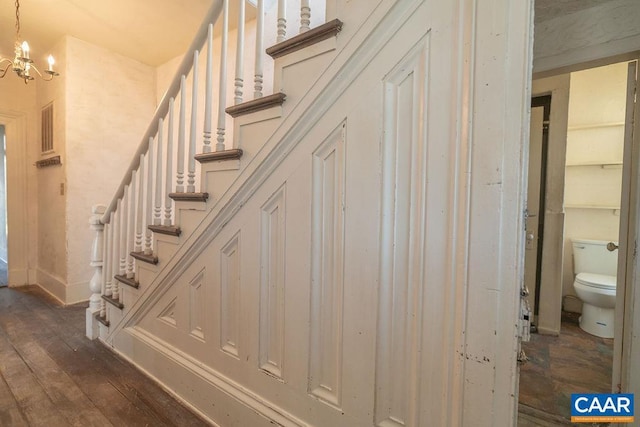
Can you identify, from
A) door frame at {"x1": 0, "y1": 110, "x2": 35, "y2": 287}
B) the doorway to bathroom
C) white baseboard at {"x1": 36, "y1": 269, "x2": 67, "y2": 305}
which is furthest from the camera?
door frame at {"x1": 0, "y1": 110, "x2": 35, "y2": 287}

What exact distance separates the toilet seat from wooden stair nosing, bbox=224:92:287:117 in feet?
9.34

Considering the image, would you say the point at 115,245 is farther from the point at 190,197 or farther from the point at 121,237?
the point at 190,197

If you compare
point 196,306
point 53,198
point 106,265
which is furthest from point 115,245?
point 53,198

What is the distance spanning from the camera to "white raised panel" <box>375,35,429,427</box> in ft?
2.68

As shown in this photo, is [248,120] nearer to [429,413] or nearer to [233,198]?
[233,198]

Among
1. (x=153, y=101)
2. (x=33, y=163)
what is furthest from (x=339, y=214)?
(x=33, y=163)

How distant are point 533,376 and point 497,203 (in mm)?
1814

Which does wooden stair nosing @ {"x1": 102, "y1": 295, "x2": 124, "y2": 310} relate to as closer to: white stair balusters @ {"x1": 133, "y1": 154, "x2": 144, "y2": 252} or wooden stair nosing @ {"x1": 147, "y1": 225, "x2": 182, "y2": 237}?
white stair balusters @ {"x1": 133, "y1": 154, "x2": 144, "y2": 252}

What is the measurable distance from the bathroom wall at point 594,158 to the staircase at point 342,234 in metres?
2.94

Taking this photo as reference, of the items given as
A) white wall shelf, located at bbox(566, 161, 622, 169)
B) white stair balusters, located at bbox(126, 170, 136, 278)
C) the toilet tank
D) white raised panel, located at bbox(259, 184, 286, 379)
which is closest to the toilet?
the toilet tank

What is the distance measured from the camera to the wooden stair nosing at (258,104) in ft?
3.55

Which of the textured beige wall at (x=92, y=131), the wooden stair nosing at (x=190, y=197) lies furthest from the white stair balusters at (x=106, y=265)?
the textured beige wall at (x=92, y=131)

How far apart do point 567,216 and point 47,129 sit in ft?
18.1

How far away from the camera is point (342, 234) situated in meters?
0.96
